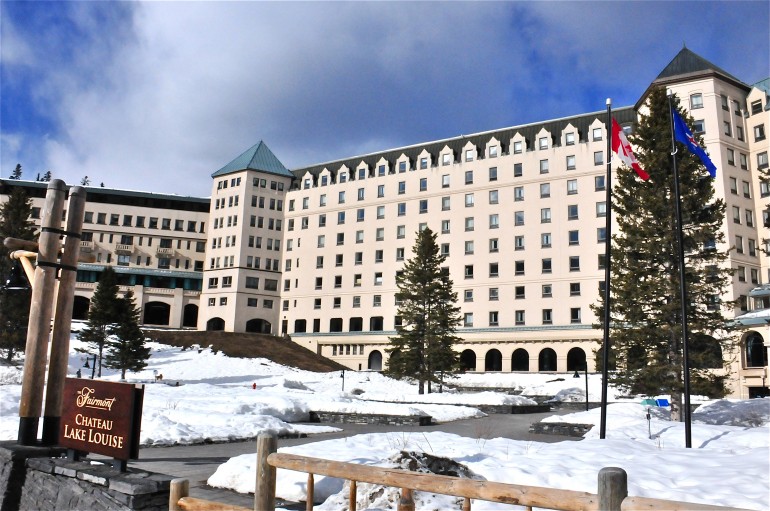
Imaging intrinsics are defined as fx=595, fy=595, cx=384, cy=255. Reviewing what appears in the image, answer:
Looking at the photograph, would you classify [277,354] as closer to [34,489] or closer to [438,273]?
[438,273]

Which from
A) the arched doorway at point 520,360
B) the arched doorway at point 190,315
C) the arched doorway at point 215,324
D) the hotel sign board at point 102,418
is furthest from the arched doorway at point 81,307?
the hotel sign board at point 102,418

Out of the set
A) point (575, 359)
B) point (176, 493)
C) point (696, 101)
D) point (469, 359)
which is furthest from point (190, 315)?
point (176, 493)

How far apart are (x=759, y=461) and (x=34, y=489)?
12.2 m

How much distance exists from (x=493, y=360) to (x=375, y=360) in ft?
48.1

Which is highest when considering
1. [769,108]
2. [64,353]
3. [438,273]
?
[769,108]

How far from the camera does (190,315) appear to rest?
85438 millimetres

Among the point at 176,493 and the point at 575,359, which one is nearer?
the point at 176,493

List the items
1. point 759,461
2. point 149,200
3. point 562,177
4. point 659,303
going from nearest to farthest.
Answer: point 759,461 < point 659,303 < point 562,177 < point 149,200

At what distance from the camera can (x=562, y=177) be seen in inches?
2554

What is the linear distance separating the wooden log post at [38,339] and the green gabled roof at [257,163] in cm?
7545

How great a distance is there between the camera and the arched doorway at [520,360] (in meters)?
64.4

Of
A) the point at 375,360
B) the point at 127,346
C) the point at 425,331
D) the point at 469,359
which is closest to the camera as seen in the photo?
the point at 127,346

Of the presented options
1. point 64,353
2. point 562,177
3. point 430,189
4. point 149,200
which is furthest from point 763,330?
point 149,200

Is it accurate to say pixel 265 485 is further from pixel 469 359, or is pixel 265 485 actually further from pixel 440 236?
pixel 440 236
